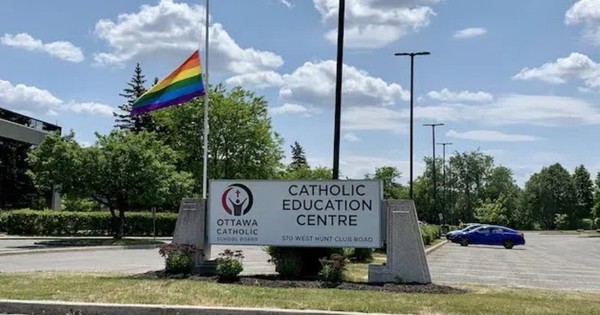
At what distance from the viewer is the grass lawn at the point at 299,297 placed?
31.7ft

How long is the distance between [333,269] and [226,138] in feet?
126

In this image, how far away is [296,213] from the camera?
13.9 meters

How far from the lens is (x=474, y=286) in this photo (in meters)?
12.9

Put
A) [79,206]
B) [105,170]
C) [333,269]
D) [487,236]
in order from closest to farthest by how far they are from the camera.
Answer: [333,269] → [105,170] → [487,236] → [79,206]

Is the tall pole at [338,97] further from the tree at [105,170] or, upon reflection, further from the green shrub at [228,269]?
the tree at [105,170]

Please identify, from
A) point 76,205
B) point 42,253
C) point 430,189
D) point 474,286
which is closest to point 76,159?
point 42,253

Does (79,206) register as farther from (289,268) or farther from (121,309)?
(121,309)

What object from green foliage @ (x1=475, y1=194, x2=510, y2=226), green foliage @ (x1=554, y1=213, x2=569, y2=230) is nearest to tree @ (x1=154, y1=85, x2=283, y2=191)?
green foliage @ (x1=475, y1=194, x2=510, y2=226)

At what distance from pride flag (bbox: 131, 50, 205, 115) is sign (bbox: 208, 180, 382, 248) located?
2.49 meters

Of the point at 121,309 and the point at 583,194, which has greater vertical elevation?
the point at 583,194

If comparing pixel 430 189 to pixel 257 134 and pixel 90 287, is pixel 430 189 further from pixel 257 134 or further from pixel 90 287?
pixel 90 287

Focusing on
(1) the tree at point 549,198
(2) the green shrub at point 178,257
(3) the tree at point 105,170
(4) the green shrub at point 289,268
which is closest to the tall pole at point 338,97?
(4) the green shrub at point 289,268

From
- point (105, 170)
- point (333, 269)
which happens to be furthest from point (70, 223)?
point (333, 269)

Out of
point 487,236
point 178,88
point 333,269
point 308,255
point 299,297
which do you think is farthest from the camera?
point 487,236
